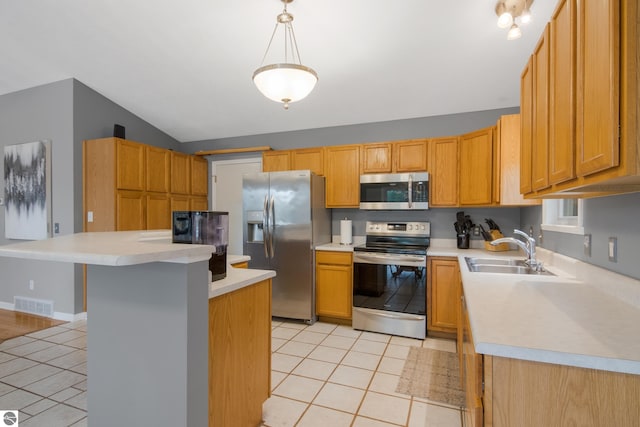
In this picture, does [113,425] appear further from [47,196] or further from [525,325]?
[47,196]

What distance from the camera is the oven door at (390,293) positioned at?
3.29 m

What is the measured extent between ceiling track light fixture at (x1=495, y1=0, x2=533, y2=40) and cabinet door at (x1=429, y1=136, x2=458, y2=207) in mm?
1327

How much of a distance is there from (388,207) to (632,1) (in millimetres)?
2951

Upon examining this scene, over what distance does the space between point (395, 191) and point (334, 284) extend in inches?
50.5

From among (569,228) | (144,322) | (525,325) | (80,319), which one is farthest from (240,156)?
(525,325)

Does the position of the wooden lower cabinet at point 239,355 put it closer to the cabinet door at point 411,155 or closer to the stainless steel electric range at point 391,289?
the stainless steel electric range at point 391,289

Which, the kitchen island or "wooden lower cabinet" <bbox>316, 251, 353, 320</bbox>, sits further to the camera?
"wooden lower cabinet" <bbox>316, 251, 353, 320</bbox>

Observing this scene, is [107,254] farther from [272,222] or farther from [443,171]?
[443,171]

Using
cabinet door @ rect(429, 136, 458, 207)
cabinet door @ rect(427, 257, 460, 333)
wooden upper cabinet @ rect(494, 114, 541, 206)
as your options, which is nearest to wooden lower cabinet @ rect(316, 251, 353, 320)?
cabinet door @ rect(427, 257, 460, 333)

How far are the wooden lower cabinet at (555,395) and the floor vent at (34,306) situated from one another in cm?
483

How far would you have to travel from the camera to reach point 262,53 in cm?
318

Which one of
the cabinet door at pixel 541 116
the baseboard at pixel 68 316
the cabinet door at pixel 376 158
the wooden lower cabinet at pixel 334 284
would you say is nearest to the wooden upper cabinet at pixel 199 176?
the baseboard at pixel 68 316

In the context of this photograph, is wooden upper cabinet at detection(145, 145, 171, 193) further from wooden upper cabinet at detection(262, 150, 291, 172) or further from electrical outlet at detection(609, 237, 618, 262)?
electrical outlet at detection(609, 237, 618, 262)

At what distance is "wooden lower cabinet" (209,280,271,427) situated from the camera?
4.86 ft
